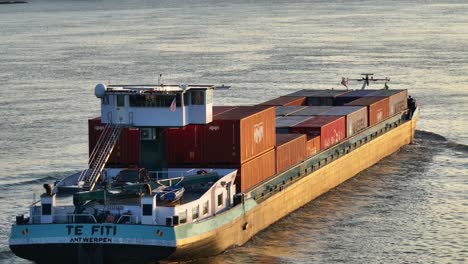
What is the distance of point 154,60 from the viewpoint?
132500 mm

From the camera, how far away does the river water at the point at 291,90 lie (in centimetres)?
5294

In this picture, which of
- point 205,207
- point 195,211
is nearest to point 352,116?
point 205,207

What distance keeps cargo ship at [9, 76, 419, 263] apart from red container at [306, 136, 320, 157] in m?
0.10

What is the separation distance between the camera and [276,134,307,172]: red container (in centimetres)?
5659

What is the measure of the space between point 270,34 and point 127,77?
6386cm

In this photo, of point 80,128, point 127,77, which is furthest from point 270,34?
point 80,128

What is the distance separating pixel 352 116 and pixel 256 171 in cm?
1910

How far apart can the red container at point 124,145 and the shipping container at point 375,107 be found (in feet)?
90.1

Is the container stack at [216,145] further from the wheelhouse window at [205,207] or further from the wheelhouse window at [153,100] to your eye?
the wheelhouse window at [205,207]

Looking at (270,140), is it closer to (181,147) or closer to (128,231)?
(181,147)

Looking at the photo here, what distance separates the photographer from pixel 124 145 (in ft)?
165

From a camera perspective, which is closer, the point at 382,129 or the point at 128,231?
the point at 128,231

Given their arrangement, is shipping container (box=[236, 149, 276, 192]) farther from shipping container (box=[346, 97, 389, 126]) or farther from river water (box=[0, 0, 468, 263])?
shipping container (box=[346, 97, 389, 126])

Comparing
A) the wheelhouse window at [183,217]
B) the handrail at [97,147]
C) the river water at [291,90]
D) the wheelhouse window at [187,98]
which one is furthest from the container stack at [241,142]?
the wheelhouse window at [183,217]
